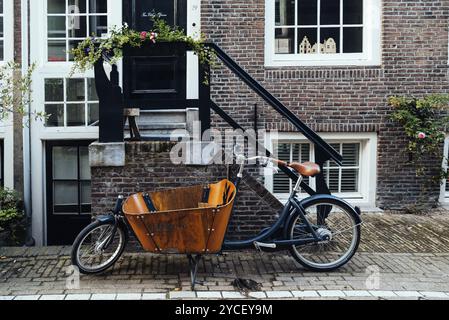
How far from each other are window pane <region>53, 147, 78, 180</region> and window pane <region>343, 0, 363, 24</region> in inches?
196

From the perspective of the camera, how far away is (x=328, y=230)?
5789 millimetres

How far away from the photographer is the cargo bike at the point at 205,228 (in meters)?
5.27

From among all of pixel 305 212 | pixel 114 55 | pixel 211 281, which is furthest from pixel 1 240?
pixel 305 212

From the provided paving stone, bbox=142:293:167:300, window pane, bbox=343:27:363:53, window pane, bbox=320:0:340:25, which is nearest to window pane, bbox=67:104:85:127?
window pane, bbox=320:0:340:25

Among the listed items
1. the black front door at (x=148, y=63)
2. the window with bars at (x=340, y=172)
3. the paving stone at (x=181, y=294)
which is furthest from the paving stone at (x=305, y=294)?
the black front door at (x=148, y=63)

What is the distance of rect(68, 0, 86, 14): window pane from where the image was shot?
368 inches

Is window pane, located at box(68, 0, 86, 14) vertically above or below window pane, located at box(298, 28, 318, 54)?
above

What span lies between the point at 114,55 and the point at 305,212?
270 centimetres

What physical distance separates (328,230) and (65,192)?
5.27 m

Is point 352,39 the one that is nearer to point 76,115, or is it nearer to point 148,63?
point 148,63

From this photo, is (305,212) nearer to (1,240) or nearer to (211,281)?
(211,281)

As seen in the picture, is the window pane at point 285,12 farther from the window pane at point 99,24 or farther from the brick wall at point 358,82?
the window pane at point 99,24

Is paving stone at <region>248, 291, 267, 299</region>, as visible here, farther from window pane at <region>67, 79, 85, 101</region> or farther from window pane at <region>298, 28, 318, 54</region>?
window pane at <region>67, 79, 85, 101</region>

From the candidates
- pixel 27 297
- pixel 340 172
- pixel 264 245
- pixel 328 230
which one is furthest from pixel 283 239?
pixel 340 172
